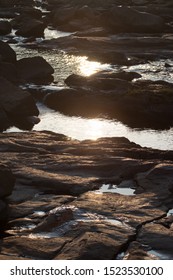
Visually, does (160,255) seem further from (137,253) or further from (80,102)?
(80,102)

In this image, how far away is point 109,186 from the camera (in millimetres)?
24578

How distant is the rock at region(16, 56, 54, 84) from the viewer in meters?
47.9

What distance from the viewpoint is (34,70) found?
48.6 metres

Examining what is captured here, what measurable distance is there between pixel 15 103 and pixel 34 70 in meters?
11.3

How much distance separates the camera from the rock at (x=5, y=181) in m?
21.5

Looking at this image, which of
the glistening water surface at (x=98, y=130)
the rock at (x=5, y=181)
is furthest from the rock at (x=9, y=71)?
the rock at (x=5, y=181)

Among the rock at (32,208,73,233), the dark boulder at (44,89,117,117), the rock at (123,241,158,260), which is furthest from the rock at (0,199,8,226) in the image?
the dark boulder at (44,89,117,117)

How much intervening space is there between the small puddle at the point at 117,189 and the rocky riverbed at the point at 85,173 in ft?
0.12

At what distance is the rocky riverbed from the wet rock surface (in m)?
0.03

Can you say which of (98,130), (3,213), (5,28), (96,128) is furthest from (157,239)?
(5,28)

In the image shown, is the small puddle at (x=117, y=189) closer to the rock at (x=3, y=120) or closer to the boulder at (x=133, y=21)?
the rock at (x=3, y=120)

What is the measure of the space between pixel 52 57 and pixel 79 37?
902cm

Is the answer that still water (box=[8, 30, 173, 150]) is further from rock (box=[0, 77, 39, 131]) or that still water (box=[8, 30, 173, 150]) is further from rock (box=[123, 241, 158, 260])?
rock (box=[123, 241, 158, 260])
